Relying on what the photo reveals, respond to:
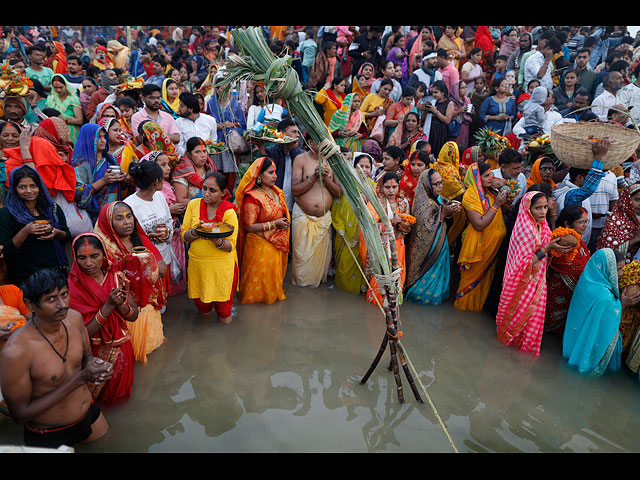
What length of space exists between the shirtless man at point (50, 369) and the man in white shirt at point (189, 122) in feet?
13.0

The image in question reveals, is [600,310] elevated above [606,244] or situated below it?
below

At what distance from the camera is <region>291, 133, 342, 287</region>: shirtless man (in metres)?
5.04

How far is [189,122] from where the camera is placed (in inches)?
239

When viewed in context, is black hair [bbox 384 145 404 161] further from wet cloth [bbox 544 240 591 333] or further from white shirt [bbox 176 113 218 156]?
white shirt [bbox 176 113 218 156]

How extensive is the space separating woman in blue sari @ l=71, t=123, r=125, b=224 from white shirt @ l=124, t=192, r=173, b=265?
2.15 feet

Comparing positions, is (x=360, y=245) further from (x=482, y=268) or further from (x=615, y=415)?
(x=615, y=415)

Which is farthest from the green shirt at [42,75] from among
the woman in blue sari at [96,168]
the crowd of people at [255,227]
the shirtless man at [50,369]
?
the shirtless man at [50,369]

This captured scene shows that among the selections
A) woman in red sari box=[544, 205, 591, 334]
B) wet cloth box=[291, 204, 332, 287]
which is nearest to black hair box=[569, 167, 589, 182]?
woman in red sari box=[544, 205, 591, 334]

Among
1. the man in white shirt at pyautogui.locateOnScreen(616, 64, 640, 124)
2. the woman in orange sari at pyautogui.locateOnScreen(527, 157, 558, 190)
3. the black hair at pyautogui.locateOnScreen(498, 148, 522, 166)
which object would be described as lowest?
the woman in orange sari at pyautogui.locateOnScreen(527, 157, 558, 190)

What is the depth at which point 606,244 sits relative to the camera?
425cm

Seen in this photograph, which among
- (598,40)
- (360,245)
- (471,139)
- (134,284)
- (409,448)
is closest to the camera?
(409,448)

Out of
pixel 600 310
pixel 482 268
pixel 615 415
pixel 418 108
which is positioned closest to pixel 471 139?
pixel 418 108

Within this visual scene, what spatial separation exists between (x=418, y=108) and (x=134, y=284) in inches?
237

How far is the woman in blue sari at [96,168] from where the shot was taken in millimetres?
4508
